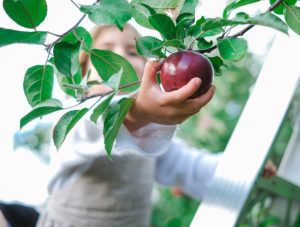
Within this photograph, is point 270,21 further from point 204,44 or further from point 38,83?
point 38,83

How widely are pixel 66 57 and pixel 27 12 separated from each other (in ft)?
0.20

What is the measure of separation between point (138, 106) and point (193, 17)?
173 millimetres

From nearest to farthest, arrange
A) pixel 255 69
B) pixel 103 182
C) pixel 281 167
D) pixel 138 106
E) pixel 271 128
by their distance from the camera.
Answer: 1. pixel 138 106
2. pixel 271 128
3. pixel 281 167
4. pixel 103 182
5. pixel 255 69

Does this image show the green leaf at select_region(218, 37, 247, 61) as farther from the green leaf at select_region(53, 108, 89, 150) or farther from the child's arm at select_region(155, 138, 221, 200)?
the child's arm at select_region(155, 138, 221, 200)

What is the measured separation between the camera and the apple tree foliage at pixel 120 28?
50 centimetres

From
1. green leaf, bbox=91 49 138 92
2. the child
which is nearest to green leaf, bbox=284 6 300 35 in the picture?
green leaf, bbox=91 49 138 92

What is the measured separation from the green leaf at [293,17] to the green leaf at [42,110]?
0.27m

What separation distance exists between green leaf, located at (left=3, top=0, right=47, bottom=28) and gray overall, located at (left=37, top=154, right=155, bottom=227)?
113 cm

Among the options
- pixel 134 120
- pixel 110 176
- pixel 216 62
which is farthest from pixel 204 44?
pixel 110 176

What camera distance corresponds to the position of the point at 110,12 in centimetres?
50

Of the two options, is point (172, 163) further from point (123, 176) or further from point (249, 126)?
point (249, 126)

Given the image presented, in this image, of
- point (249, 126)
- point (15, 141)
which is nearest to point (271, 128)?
point (249, 126)

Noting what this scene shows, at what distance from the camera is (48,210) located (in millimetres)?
1755

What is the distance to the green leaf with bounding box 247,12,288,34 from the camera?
43 centimetres
